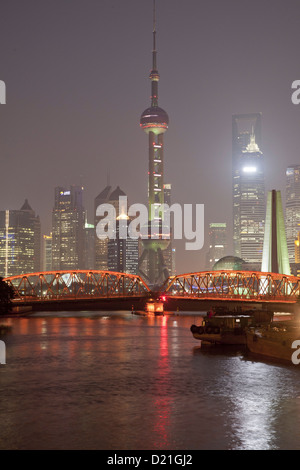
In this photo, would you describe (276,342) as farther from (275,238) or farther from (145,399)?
(275,238)

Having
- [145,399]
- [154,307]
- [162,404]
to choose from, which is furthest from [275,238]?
[162,404]

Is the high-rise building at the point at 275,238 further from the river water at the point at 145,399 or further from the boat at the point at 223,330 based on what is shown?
the river water at the point at 145,399

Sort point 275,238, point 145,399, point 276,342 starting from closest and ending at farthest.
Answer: point 145,399, point 276,342, point 275,238

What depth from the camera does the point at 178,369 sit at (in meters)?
60.3

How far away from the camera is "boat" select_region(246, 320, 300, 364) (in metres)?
62.5

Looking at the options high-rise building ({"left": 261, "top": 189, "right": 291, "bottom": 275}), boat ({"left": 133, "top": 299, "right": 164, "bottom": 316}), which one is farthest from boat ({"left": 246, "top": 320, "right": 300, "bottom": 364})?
high-rise building ({"left": 261, "top": 189, "right": 291, "bottom": 275})

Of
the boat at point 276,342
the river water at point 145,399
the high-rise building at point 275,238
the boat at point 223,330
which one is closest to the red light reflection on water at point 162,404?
the river water at point 145,399

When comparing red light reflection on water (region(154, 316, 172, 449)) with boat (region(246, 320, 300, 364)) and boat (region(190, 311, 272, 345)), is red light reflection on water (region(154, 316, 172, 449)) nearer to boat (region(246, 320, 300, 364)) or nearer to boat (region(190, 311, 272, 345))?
boat (region(190, 311, 272, 345))

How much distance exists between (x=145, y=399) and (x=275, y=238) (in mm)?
136763

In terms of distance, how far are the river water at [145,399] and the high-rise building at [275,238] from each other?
3980 inches

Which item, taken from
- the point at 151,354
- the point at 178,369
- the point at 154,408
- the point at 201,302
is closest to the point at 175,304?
the point at 201,302

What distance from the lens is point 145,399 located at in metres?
44.9

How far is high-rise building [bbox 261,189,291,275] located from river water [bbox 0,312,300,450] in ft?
332
